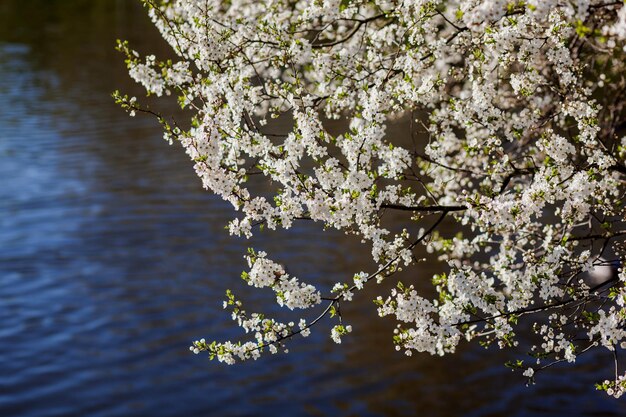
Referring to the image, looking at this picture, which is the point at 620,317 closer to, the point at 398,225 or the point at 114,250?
the point at 398,225

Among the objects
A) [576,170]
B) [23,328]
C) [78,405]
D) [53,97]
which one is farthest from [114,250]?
[53,97]

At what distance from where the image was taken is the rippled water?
11.2 metres

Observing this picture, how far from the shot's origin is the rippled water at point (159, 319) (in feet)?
36.6

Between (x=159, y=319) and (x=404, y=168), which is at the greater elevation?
(x=159, y=319)

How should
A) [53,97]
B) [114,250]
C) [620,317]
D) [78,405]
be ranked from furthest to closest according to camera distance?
1. [53,97]
2. [114,250]
3. [78,405]
4. [620,317]

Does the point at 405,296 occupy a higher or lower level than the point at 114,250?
lower

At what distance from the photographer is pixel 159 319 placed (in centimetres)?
1378

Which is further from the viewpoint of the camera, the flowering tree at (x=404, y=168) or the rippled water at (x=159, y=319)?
the rippled water at (x=159, y=319)

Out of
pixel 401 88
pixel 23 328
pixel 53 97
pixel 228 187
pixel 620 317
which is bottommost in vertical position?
pixel 620 317

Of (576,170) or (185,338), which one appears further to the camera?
(185,338)

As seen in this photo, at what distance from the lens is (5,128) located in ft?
90.8

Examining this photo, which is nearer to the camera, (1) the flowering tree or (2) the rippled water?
(1) the flowering tree

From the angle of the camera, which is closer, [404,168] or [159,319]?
[404,168]

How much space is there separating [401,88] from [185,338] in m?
7.14
